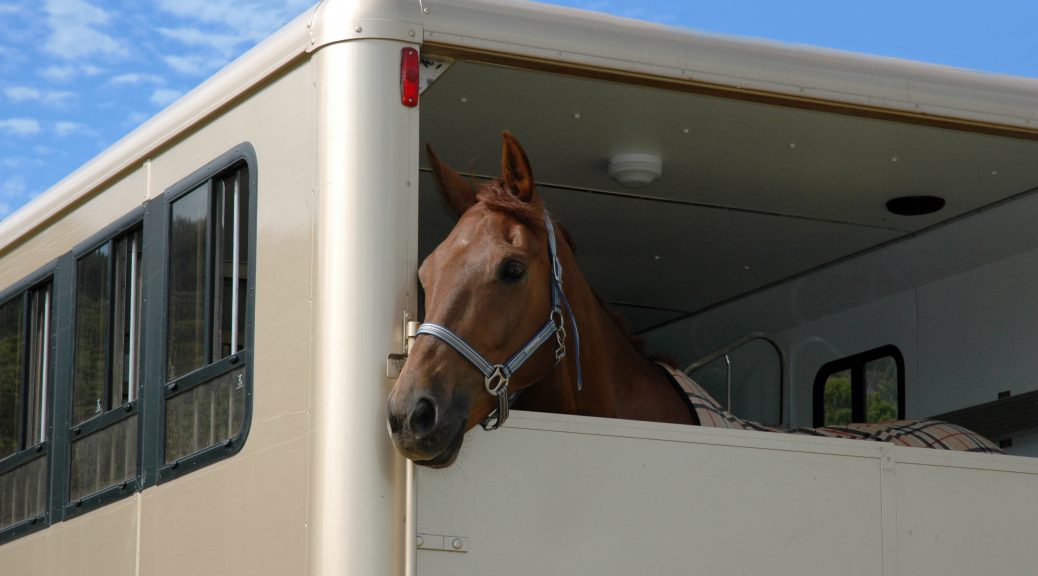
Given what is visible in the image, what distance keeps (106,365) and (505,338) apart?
1.73m

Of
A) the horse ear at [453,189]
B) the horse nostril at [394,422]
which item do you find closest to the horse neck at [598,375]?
the horse ear at [453,189]

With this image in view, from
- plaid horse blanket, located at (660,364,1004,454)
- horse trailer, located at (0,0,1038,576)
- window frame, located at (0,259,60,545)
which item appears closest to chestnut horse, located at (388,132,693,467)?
horse trailer, located at (0,0,1038,576)

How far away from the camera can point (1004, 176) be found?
20.5ft

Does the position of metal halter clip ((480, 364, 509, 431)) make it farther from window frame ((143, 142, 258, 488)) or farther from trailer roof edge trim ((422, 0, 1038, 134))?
trailer roof edge trim ((422, 0, 1038, 134))

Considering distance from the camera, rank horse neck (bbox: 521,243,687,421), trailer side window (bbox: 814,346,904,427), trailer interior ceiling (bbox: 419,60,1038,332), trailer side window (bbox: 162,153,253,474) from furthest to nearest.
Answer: trailer side window (bbox: 814,346,904,427) → trailer interior ceiling (bbox: 419,60,1038,332) → horse neck (bbox: 521,243,687,421) → trailer side window (bbox: 162,153,253,474)

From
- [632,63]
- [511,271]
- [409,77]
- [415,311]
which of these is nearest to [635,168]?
[632,63]

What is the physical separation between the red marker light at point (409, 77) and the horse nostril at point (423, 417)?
93cm

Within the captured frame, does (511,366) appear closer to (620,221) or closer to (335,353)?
(335,353)

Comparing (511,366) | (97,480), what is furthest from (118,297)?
(511,366)

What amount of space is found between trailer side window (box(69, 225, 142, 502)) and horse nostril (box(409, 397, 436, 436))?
147 centimetres

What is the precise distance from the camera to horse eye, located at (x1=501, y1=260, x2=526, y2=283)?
4.50 metres

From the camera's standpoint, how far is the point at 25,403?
6.18 meters

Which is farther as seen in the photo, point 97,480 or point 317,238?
point 97,480

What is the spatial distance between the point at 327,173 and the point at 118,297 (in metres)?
1.39
